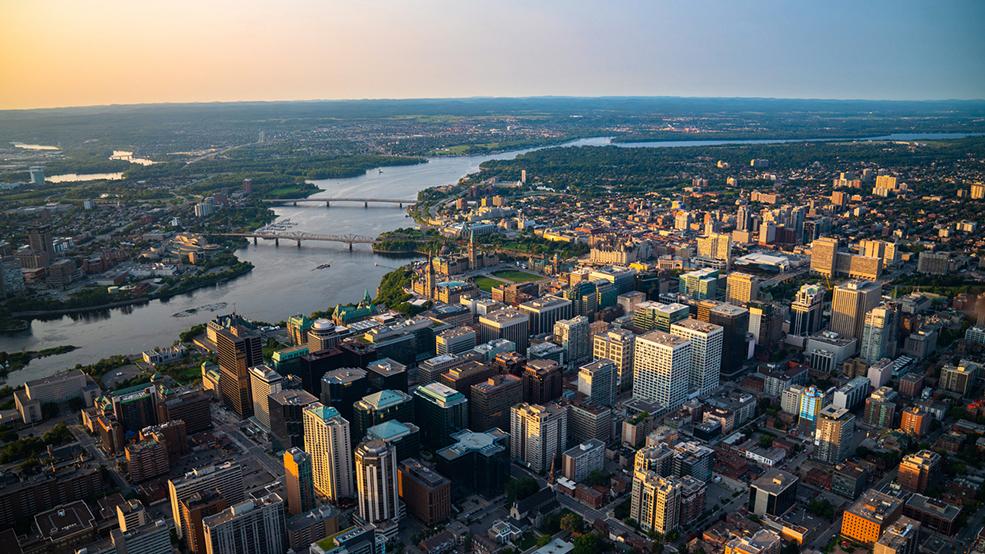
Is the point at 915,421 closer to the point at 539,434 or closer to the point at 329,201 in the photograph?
the point at 539,434

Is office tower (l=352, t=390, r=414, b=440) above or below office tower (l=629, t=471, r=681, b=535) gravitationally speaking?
above

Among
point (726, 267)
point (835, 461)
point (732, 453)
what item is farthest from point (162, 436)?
point (726, 267)

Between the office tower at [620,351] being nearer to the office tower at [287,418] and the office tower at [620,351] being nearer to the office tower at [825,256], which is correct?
the office tower at [287,418]

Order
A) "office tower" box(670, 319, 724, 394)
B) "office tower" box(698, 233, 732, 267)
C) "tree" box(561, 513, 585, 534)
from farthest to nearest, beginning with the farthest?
1. "office tower" box(698, 233, 732, 267)
2. "office tower" box(670, 319, 724, 394)
3. "tree" box(561, 513, 585, 534)

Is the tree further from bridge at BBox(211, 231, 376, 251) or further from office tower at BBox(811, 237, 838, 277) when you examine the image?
bridge at BBox(211, 231, 376, 251)

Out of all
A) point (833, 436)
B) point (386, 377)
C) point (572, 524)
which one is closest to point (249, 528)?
point (386, 377)

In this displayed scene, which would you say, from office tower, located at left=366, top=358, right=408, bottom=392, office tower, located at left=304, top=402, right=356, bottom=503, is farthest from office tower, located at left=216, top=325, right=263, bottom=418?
office tower, located at left=304, top=402, right=356, bottom=503
